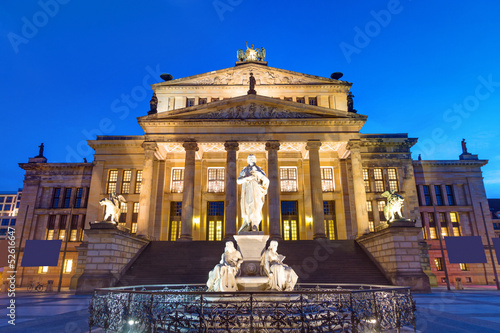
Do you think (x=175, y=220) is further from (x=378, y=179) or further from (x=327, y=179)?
(x=378, y=179)

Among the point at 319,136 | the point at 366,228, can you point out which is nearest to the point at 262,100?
the point at 319,136

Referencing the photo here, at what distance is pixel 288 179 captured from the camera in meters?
39.5

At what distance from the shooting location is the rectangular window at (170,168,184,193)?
38.7 m

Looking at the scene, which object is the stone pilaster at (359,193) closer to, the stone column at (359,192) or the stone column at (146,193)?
the stone column at (359,192)

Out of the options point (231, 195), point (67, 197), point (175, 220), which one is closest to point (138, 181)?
point (175, 220)

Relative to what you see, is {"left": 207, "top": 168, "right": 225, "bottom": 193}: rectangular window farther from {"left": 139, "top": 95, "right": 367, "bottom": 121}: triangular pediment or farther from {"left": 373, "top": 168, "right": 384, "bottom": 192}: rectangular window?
{"left": 373, "top": 168, "right": 384, "bottom": 192}: rectangular window

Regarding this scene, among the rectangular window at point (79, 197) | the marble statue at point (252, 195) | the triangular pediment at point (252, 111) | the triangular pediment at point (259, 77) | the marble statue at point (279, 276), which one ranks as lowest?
the marble statue at point (279, 276)

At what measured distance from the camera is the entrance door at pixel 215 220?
37.5 metres

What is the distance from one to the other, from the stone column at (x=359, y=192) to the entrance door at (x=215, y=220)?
1541 cm

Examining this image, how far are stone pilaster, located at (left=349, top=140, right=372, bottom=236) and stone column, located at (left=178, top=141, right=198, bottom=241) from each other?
1605cm

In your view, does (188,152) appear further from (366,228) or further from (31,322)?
(31,322)

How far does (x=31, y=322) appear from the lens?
10523mm

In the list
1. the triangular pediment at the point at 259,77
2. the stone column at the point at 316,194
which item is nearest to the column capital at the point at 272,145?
the stone column at the point at 316,194

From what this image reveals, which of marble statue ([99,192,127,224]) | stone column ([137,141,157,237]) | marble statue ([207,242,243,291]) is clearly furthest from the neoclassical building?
marble statue ([207,242,243,291])
